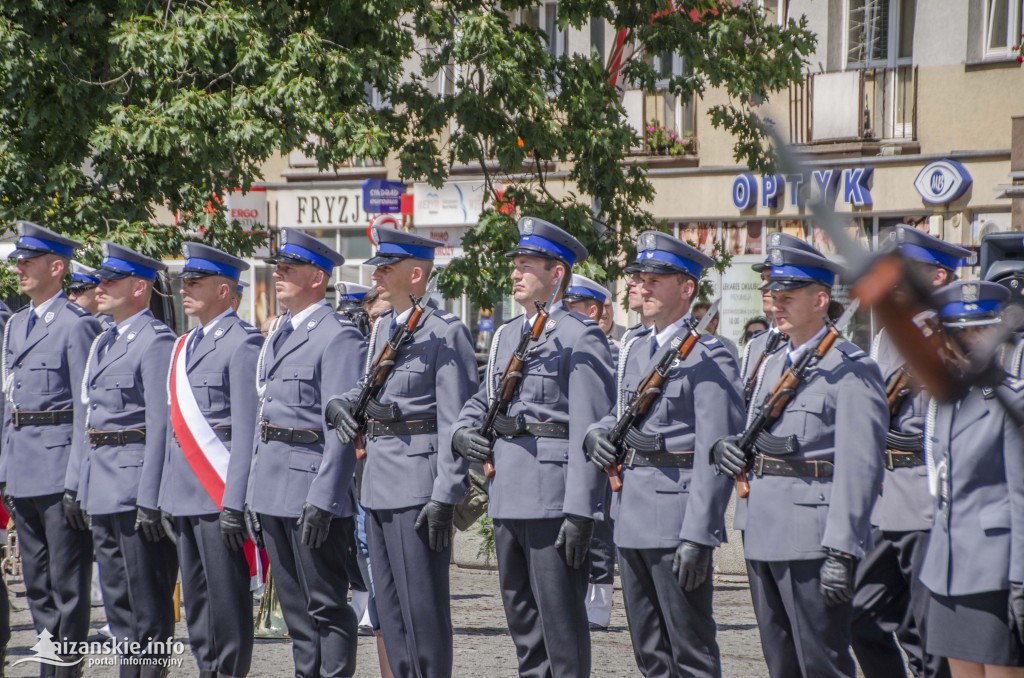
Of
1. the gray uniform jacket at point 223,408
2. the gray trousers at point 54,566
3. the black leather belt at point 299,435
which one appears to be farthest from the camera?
the gray trousers at point 54,566

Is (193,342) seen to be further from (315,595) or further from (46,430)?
(315,595)

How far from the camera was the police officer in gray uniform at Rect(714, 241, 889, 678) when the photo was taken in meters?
4.81

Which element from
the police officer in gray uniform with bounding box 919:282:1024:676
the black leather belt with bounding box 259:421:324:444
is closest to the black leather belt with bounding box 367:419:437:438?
the black leather belt with bounding box 259:421:324:444

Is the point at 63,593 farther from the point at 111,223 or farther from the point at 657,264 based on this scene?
the point at 111,223

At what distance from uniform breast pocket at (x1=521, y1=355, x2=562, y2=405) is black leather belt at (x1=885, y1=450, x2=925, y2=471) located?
1382 mm

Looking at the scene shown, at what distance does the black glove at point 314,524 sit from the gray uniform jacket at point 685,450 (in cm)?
123

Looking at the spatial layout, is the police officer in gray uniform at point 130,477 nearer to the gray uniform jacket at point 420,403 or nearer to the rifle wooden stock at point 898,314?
Result: the gray uniform jacket at point 420,403

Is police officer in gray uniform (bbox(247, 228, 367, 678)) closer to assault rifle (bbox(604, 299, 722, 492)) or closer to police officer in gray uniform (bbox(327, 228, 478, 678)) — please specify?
police officer in gray uniform (bbox(327, 228, 478, 678))

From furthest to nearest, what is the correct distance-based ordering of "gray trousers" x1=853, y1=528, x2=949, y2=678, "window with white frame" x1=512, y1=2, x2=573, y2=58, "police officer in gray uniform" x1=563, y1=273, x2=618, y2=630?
"window with white frame" x1=512, y1=2, x2=573, y2=58 < "police officer in gray uniform" x1=563, y1=273, x2=618, y2=630 < "gray trousers" x1=853, y1=528, x2=949, y2=678

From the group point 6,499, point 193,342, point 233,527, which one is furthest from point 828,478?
point 6,499

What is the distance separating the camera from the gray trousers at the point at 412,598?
5.82 m

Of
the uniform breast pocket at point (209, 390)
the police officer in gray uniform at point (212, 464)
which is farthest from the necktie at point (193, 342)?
→ the uniform breast pocket at point (209, 390)

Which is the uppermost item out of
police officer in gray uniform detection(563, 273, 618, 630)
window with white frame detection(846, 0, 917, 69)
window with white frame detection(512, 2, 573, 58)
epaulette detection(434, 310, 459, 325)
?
window with white frame detection(846, 0, 917, 69)

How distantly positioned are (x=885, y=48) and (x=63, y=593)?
14362 millimetres
